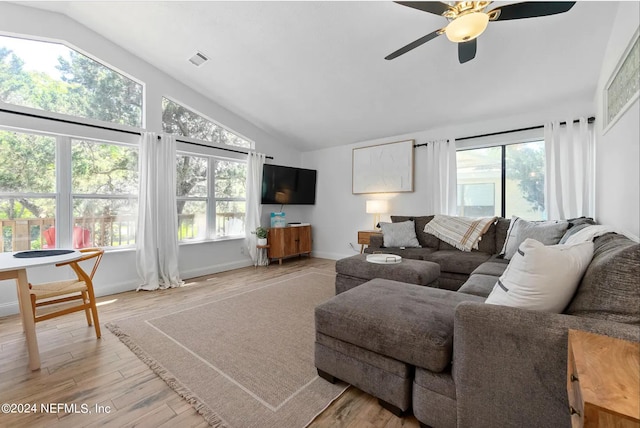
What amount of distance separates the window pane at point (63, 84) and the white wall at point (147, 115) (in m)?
0.12

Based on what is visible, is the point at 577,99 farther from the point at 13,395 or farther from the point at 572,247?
the point at 13,395

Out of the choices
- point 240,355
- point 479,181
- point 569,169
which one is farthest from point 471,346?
point 479,181

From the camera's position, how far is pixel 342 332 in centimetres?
150

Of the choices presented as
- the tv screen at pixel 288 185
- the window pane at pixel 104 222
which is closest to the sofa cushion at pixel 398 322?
the window pane at pixel 104 222

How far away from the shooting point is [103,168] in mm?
3420

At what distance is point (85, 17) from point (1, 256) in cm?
267

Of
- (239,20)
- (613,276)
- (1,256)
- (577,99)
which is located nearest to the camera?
(613,276)

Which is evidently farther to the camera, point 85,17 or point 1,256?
point 85,17

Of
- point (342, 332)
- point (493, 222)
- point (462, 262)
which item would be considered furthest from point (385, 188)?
point (342, 332)

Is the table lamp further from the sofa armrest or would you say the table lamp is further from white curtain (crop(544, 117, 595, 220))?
the sofa armrest

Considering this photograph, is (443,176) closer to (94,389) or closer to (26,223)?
(94,389)

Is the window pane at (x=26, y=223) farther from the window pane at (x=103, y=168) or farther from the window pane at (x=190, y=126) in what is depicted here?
the window pane at (x=190, y=126)

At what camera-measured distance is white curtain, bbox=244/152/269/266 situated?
15.8ft

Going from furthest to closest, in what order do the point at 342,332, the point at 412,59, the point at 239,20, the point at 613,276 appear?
the point at 412,59 → the point at 239,20 → the point at 342,332 → the point at 613,276
